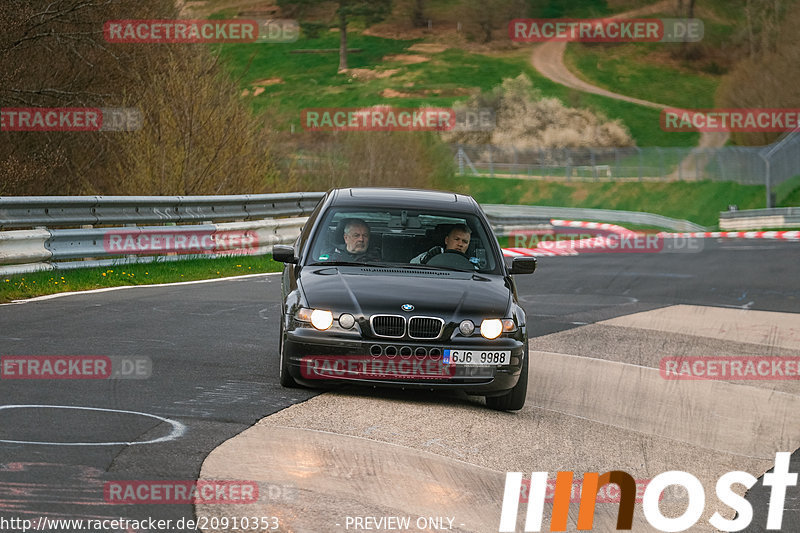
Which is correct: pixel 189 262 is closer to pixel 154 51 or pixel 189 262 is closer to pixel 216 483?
pixel 154 51

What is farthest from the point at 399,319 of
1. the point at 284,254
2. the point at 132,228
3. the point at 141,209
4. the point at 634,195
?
the point at 634,195

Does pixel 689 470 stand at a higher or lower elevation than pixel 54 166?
lower

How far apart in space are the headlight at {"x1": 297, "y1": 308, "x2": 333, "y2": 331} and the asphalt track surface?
0.52m

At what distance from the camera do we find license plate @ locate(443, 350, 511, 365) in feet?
28.5

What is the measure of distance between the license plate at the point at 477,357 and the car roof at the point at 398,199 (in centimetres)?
188

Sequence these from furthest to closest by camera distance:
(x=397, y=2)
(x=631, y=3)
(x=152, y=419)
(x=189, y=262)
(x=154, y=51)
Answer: (x=397, y=2) < (x=631, y=3) < (x=154, y=51) < (x=189, y=262) < (x=152, y=419)

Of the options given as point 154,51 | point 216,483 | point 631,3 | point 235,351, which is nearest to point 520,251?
point 154,51

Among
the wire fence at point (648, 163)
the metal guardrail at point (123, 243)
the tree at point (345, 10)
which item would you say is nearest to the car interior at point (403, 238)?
the metal guardrail at point (123, 243)

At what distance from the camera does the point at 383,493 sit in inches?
256

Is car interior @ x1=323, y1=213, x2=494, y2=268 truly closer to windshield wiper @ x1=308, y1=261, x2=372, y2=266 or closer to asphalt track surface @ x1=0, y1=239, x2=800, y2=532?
windshield wiper @ x1=308, y1=261, x2=372, y2=266

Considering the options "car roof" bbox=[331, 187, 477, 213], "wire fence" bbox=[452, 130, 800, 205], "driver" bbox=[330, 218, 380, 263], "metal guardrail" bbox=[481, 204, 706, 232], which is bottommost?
"metal guardrail" bbox=[481, 204, 706, 232]

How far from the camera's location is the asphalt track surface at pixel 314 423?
250 inches

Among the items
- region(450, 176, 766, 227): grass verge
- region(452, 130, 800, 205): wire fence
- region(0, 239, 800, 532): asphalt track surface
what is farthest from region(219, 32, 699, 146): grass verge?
region(0, 239, 800, 532): asphalt track surface

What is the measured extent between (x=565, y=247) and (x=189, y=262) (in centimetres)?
1462
